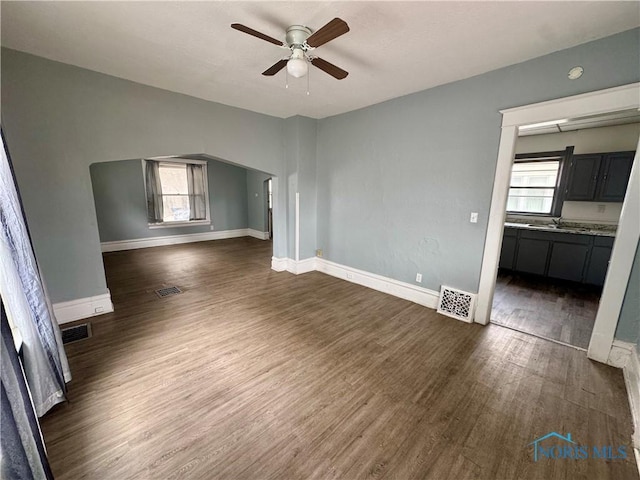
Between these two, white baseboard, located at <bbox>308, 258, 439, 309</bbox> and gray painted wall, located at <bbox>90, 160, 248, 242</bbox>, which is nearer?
white baseboard, located at <bbox>308, 258, 439, 309</bbox>

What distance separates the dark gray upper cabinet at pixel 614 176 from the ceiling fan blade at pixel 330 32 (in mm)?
4813

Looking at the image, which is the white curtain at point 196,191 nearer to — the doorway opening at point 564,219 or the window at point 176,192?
the window at point 176,192

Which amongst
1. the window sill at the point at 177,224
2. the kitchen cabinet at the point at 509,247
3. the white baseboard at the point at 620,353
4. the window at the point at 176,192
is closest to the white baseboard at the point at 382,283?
the white baseboard at the point at 620,353

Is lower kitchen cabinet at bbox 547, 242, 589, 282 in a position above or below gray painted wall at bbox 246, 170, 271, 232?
below

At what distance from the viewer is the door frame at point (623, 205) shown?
206 centimetres

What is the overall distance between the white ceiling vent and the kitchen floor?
35 centimetres

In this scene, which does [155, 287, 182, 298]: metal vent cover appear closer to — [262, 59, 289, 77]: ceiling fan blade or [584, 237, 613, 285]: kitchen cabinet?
[262, 59, 289, 77]: ceiling fan blade

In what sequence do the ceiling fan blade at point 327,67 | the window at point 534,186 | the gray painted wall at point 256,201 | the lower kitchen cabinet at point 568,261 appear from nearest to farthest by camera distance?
the ceiling fan blade at point 327,67
the lower kitchen cabinet at point 568,261
the window at point 534,186
the gray painted wall at point 256,201

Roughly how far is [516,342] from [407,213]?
73.4 inches

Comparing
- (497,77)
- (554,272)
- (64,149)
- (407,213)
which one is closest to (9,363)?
(64,149)

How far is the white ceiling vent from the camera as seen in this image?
300cm

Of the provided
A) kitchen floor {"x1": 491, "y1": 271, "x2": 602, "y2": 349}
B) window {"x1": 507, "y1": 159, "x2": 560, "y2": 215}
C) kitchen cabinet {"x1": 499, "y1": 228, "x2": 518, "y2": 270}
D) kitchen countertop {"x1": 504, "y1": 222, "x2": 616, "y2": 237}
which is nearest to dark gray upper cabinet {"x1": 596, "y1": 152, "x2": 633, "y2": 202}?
kitchen countertop {"x1": 504, "y1": 222, "x2": 616, "y2": 237}

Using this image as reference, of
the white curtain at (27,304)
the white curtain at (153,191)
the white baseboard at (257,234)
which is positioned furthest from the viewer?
the white baseboard at (257,234)

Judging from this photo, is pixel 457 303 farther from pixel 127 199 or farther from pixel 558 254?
pixel 127 199
